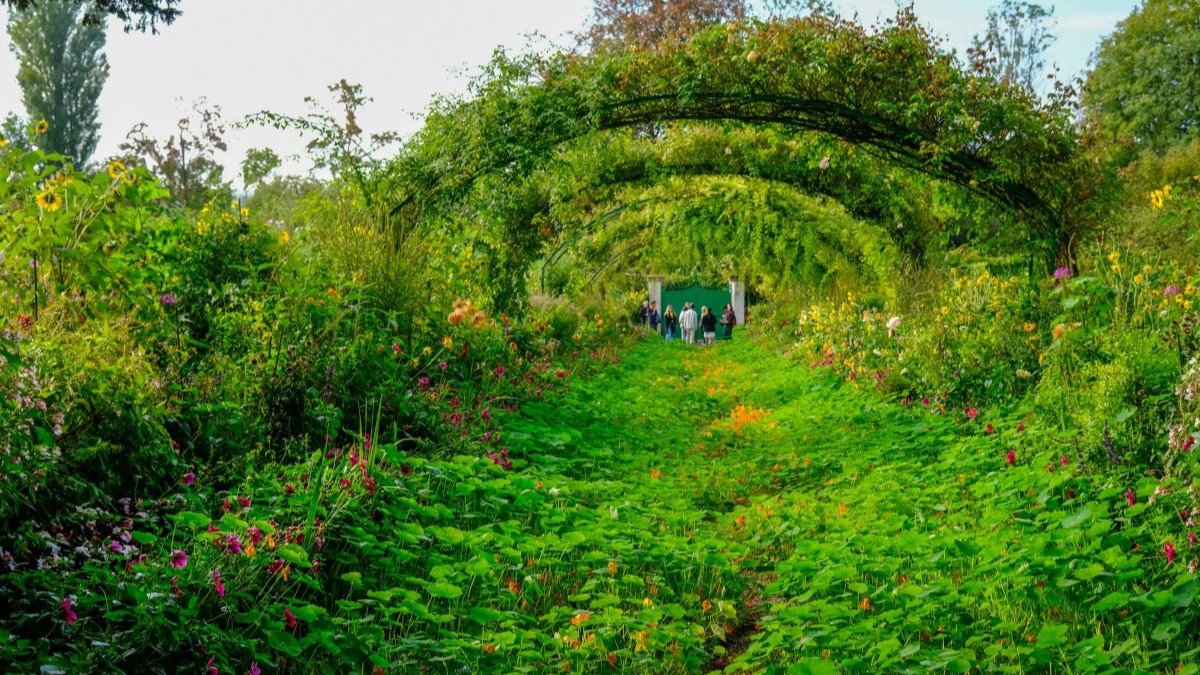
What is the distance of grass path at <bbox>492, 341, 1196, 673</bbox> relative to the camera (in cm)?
322

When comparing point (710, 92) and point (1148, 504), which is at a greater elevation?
point (710, 92)

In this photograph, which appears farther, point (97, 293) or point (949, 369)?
point (949, 369)

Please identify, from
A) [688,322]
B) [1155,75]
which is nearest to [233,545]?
[688,322]

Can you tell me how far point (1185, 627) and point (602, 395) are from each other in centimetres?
698

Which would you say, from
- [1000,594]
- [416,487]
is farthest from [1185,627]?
[416,487]

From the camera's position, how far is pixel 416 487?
4.57 m

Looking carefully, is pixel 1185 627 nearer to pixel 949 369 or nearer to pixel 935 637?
pixel 935 637

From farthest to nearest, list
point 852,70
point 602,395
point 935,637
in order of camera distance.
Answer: point 602,395 → point 852,70 → point 935,637

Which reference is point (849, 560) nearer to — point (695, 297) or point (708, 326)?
point (708, 326)

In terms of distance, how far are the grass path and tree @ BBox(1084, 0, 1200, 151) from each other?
1221 inches

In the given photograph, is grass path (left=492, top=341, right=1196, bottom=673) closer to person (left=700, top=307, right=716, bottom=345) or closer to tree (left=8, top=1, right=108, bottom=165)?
person (left=700, top=307, right=716, bottom=345)

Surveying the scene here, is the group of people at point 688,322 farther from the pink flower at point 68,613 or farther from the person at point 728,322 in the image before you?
the pink flower at point 68,613

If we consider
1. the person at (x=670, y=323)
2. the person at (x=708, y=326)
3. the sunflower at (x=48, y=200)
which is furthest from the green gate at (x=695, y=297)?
the sunflower at (x=48, y=200)

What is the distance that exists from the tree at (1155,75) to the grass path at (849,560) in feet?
102
